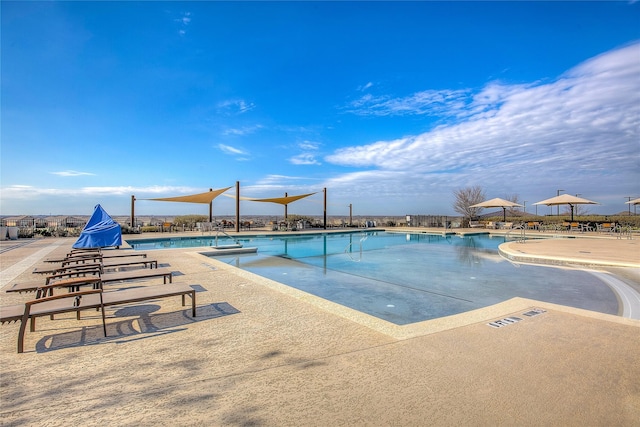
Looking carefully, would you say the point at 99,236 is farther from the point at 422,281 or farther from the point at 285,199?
the point at 285,199

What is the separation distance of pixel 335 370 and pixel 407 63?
47.3ft

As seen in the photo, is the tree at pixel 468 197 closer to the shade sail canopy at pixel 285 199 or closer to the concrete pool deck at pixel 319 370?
→ the shade sail canopy at pixel 285 199

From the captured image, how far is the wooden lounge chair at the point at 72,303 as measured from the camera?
2578mm

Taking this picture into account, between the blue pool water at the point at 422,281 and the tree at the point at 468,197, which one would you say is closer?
the blue pool water at the point at 422,281

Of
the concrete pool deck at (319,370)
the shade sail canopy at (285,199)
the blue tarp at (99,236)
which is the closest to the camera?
the concrete pool deck at (319,370)

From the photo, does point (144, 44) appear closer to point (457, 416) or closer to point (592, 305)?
point (457, 416)

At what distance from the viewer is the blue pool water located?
4695 mm

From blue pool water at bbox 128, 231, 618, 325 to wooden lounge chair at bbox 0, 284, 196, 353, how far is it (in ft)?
8.81

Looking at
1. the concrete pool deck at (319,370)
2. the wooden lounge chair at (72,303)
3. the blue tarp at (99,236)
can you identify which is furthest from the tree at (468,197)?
the wooden lounge chair at (72,303)

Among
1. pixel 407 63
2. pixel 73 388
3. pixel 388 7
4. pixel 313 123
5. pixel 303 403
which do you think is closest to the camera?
pixel 303 403

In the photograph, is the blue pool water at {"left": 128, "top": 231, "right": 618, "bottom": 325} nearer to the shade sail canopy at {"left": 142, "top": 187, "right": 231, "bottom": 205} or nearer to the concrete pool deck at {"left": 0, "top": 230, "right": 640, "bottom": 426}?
the concrete pool deck at {"left": 0, "top": 230, "right": 640, "bottom": 426}

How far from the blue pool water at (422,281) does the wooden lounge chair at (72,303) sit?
106 inches

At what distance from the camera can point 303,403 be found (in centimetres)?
172

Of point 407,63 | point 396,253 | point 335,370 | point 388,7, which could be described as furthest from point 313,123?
point 335,370
